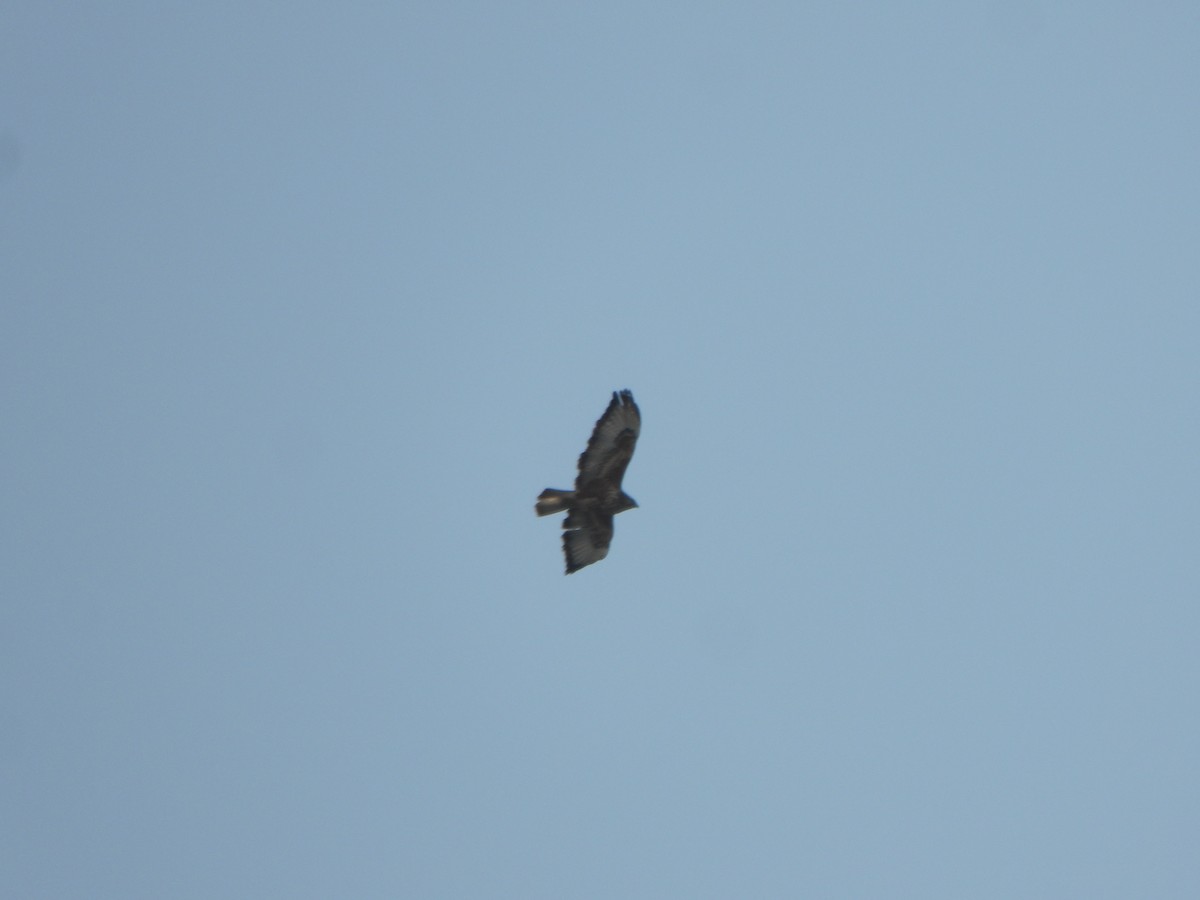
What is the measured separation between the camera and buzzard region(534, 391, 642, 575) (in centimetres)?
3316

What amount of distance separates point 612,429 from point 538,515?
5.52 feet

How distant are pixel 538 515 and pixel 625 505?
1290 millimetres

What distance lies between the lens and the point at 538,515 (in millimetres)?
33562

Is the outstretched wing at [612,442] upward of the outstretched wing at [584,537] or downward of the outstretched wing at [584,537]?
upward

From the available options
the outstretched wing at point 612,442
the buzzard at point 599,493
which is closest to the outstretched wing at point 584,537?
the buzzard at point 599,493

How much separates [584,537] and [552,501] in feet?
2.68

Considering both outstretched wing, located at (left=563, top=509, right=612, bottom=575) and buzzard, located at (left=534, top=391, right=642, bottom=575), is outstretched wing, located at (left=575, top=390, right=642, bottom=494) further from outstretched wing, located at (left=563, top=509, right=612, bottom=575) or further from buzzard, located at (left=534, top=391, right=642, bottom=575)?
Answer: outstretched wing, located at (left=563, top=509, right=612, bottom=575)

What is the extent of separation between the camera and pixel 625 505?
33.8m

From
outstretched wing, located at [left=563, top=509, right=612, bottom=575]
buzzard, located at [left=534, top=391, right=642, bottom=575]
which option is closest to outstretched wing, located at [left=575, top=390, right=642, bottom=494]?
buzzard, located at [left=534, top=391, right=642, bottom=575]

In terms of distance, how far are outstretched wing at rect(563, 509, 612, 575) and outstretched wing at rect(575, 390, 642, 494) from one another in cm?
54

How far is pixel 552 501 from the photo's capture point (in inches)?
1321

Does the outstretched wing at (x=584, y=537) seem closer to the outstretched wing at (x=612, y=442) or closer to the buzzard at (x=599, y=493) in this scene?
the buzzard at (x=599, y=493)

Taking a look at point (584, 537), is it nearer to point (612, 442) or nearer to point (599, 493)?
point (599, 493)

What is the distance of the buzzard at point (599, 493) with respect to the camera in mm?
33156
